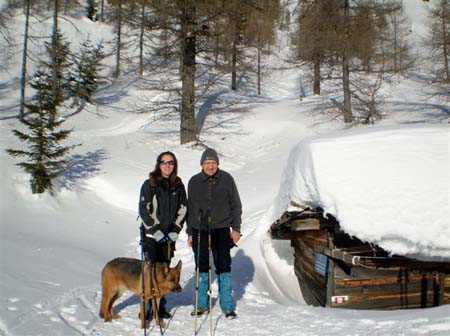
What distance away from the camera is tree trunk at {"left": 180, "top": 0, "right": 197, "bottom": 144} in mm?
16062

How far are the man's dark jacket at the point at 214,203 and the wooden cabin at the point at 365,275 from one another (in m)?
1.18

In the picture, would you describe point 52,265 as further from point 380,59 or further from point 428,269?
point 380,59

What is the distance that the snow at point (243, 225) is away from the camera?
4750 millimetres

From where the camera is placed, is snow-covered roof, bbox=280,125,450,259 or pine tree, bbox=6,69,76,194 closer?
snow-covered roof, bbox=280,125,450,259

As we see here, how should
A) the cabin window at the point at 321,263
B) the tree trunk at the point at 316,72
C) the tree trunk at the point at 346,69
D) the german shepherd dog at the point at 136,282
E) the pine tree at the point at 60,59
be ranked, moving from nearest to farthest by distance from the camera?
1. the german shepherd dog at the point at 136,282
2. the cabin window at the point at 321,263
3. the tree trunk at the point at 346,69
4. the tree trunk at the point at 316,72
5. the pine tree at the point at 60,59

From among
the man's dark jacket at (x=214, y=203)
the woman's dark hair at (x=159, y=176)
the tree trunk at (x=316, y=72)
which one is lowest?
the man's dark jacket at (x=214, y=203)

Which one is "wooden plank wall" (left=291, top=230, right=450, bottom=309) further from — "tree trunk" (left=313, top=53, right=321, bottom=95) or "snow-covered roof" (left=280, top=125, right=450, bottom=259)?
"tree trunk" (left=313, top=53, right=321, bottom=95)

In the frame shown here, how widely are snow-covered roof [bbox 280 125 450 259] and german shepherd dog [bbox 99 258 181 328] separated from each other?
2.23 metres

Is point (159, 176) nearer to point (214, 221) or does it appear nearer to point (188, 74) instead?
point (214, 221)

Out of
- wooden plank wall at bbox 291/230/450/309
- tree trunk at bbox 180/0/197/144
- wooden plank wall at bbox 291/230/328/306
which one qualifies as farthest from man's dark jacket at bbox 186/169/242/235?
tree trunk at bbox 180/0/197/144

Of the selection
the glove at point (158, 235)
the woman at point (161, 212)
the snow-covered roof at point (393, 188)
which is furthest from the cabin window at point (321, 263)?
the glove at point (158, 235)

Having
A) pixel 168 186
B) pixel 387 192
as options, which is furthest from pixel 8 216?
pixel 387 192

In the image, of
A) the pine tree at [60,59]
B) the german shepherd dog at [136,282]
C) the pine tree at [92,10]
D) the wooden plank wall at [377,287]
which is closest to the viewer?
the german shepherd dog at [136,282]

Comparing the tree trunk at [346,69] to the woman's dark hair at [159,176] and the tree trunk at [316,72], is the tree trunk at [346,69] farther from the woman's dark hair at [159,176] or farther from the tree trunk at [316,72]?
the woman's dark hair at [159,176]
